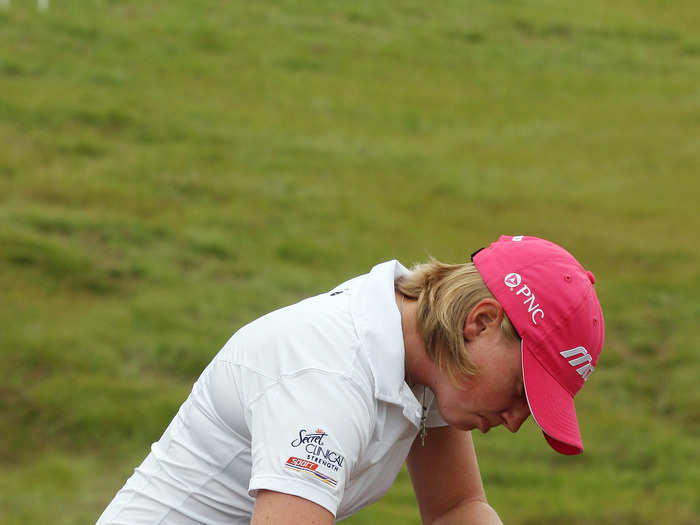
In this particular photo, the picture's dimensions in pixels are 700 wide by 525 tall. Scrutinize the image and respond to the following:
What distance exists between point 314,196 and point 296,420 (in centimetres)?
625

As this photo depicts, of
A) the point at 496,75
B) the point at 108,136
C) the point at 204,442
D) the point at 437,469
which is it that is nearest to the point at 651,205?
the point at 496,75

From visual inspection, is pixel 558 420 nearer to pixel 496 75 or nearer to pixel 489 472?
pixel 489 472

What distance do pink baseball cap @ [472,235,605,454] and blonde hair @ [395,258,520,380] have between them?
3 cm

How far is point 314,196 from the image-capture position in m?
8.19

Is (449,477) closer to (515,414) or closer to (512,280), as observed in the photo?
(515,414)

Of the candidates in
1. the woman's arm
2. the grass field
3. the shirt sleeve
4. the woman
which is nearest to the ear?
the woman

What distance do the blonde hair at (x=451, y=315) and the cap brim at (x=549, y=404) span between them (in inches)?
3.0

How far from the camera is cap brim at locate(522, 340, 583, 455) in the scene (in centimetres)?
217

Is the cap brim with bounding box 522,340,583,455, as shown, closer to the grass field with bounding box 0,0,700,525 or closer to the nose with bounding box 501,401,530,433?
the nose with bounding box 501,401,530,433

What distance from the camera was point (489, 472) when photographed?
5.75 metres

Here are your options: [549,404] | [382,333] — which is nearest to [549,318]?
[549,404]

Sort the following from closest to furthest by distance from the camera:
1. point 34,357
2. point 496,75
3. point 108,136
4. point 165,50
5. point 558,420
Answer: point 558,420
point 34,357
point 108,136
point 165,50
point 496,75

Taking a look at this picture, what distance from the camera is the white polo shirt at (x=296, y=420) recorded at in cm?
200

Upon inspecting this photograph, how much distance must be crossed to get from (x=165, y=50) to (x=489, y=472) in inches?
235
